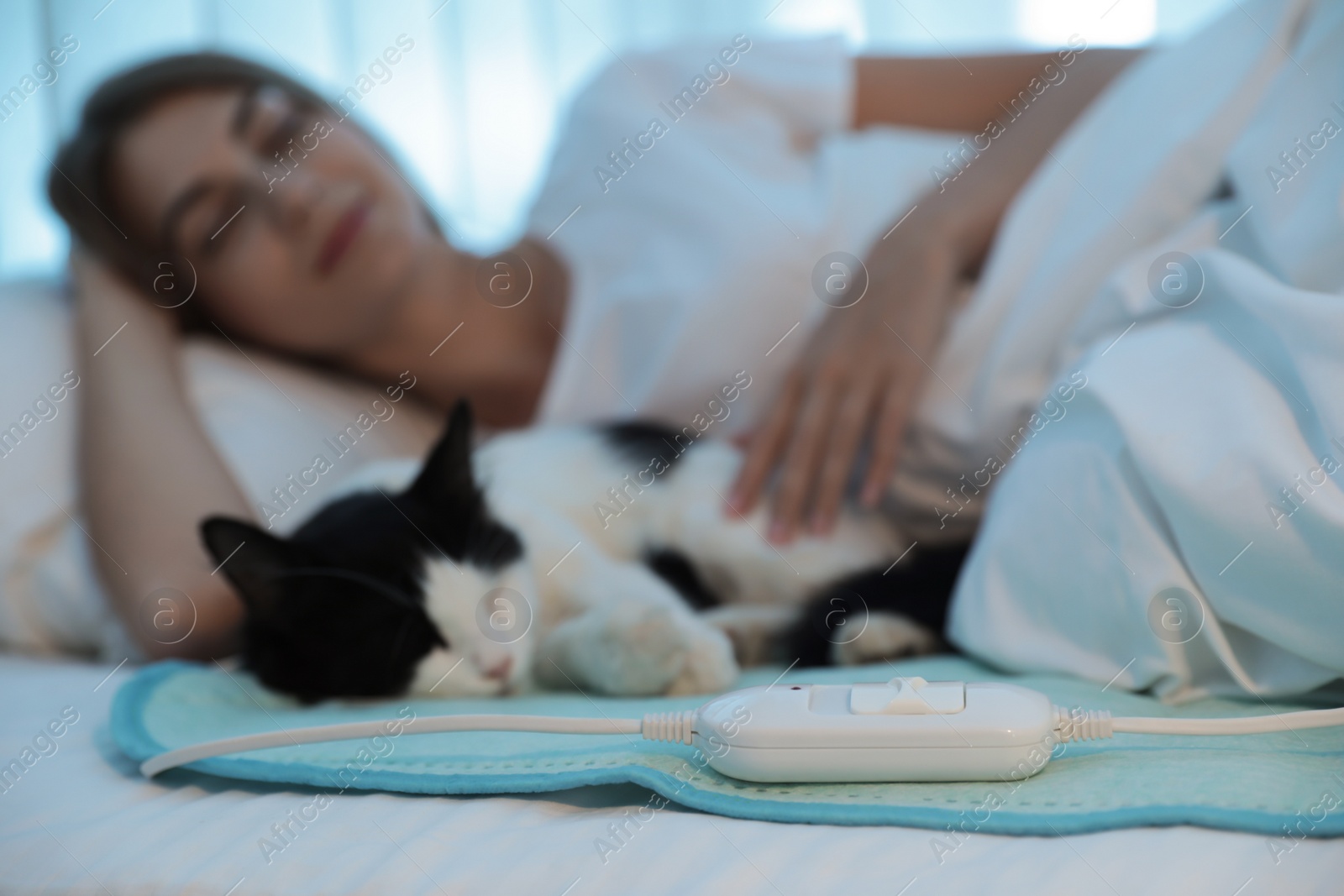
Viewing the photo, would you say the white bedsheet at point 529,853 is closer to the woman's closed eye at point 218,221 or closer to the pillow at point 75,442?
the pillow at point 75,442

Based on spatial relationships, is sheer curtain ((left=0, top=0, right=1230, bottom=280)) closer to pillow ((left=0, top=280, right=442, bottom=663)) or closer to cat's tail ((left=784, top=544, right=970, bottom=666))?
pillow ((left=0, top=280, right=442, bottom=663))

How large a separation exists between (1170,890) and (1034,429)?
0.44 m

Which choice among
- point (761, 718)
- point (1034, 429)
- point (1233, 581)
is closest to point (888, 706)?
point (761, 718)

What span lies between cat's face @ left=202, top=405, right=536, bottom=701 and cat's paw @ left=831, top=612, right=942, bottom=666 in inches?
11.9

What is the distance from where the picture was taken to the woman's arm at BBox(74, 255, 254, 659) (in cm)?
103

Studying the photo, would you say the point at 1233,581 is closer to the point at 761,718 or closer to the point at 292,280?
the point at 761,718

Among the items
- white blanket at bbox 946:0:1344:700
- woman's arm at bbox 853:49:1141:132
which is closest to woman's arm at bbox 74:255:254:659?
white blanket at bbox 946:0:1344:700

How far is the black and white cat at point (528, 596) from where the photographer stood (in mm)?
798

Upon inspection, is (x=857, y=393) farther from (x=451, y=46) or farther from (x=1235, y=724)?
(x=451, y=46)

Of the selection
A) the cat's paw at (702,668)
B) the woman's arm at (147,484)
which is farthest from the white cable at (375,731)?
the woman's arm at (147,484)

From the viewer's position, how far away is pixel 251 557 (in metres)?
0.81

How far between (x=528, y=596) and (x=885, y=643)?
1.17 ft

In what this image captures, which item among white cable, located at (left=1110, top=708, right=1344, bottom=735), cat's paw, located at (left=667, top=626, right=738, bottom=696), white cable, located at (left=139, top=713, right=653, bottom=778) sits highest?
white cable, located at (left=139, top=713, right=653, bottom=778)

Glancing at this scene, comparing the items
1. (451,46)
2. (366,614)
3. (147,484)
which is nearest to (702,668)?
(366,614)
